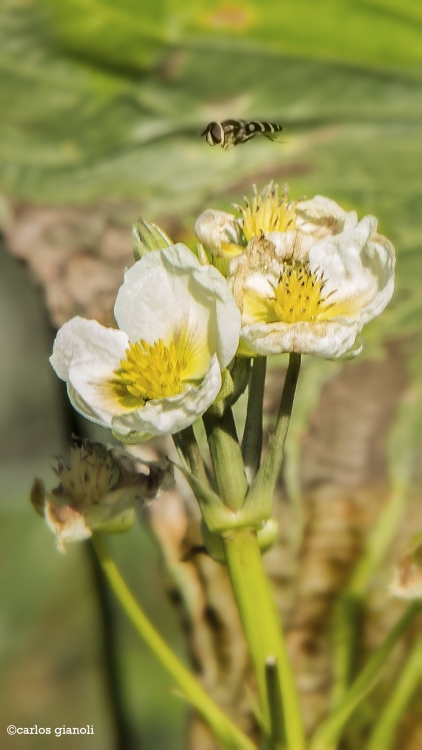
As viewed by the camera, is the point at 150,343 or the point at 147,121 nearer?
the point at 150,343

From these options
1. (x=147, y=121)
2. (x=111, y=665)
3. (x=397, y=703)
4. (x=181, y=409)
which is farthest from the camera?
(x=147, y=121)

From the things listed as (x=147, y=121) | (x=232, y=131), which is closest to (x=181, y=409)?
(x=232, y=131)

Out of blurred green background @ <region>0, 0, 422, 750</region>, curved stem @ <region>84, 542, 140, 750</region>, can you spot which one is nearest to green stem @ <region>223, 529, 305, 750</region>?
curved stem @ <region>84, 542, 140, 750</region>

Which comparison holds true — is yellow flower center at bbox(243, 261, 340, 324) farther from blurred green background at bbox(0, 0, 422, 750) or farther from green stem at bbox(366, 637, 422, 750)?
blurred green background at bbox(0, 0, 422, 750)

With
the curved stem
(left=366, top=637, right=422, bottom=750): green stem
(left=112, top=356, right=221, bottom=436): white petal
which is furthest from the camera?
the curved stem

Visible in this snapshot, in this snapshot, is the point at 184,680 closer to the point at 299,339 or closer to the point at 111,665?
the point at 299,339

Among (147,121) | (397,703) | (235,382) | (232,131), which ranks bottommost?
(397,703)

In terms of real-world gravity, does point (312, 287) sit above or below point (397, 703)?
above

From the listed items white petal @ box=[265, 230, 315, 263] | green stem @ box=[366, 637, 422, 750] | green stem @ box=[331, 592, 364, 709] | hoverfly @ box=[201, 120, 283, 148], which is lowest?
green stem @ box=[366, 637, 422, 750]
